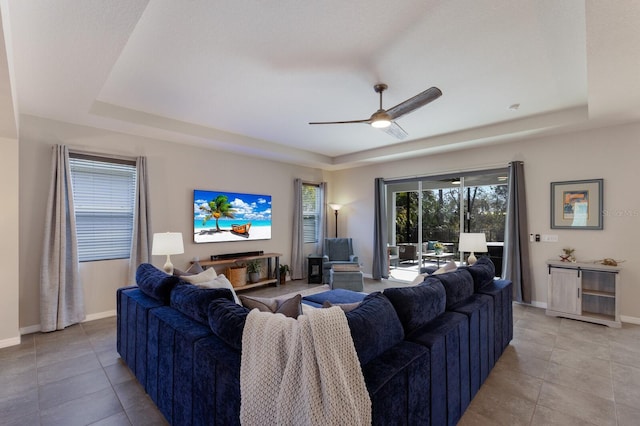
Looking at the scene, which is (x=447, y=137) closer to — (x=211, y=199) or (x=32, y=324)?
(x=211, y=199)

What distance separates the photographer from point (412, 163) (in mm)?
6059

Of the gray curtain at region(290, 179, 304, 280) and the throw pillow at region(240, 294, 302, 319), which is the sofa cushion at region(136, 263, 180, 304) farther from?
the gray curtain at region(290, 179, 304, 280)

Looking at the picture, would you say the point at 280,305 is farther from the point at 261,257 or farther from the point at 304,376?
the point at 261,257

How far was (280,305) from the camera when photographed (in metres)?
2.01

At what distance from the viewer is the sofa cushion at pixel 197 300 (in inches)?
72.2

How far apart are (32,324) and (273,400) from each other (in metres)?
4.03

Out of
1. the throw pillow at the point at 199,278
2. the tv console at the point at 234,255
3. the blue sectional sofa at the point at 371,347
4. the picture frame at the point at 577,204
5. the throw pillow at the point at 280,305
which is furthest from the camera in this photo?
the tv console at the point at 234,255

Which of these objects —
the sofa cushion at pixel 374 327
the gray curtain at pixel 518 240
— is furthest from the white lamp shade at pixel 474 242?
the sofa cushion at pixel 374 327

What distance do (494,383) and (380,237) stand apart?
13.4 ft

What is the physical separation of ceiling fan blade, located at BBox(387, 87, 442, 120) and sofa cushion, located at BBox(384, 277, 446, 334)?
5.45 feet

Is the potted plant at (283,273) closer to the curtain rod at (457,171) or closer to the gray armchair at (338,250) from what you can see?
the gray armchair at (338,250)

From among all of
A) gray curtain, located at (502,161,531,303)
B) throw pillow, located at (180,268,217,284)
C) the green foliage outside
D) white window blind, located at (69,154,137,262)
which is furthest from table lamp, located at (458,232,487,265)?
A: white window blind, located at (69,154,137,262)

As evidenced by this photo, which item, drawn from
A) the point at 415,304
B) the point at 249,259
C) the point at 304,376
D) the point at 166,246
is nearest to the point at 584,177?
the point at 415,304

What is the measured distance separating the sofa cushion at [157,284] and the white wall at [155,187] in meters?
2.00
